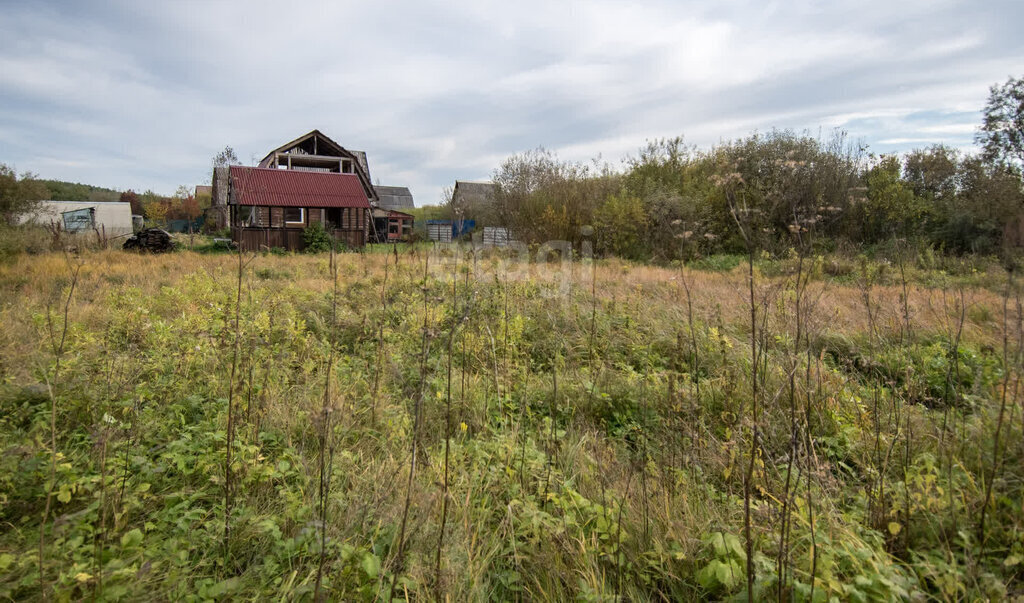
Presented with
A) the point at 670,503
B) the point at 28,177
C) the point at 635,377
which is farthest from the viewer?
the point at 28,177

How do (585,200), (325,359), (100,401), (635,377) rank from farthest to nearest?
1. (585,200)
2. (325,359)
3. (635,377)
4. (100,401)

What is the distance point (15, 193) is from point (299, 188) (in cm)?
1637

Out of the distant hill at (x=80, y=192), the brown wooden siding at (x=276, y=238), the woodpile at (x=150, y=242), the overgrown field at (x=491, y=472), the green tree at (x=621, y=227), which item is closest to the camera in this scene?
the overgrown field at (x=491, y=472)

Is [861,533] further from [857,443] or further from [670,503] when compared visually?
[857,443]

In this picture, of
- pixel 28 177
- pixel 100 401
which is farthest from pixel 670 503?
pixel 28 177

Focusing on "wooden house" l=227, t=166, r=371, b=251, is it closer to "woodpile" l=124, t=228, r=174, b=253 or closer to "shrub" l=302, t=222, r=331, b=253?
"shrub" l=302, t=222, r=331, b=253

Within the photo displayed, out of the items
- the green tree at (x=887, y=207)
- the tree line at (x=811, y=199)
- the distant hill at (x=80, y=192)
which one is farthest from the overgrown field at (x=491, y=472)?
the distant hill at (x=80, y=192)

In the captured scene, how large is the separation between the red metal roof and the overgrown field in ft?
53.2

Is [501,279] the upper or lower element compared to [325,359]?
upper

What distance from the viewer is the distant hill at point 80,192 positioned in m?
59.8

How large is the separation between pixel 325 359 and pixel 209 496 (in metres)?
2.00

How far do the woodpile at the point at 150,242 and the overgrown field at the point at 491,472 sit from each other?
11948 mm

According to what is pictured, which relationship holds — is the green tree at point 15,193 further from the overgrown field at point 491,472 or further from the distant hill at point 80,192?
the distant hill at point 80,192

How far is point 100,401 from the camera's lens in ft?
9.70
